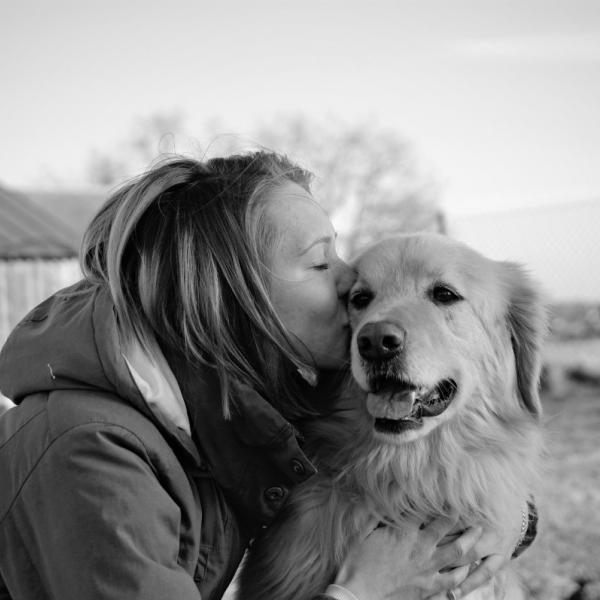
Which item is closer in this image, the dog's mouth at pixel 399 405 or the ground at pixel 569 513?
the dog's mouth at pixel 399 405

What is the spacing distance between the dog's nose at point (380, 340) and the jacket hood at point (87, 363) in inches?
24.1

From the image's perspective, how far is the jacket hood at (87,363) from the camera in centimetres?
166

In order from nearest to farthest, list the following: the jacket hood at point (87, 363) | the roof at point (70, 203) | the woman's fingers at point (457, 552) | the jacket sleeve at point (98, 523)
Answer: the jacket sleeve at point (98, 523)
the jacket hood at point (87, 363)
the woman's fingers at point (457, 552)
the roof at point (70, 203)

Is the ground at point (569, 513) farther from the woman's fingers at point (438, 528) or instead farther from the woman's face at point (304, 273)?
the woman's face at point (304, 273)

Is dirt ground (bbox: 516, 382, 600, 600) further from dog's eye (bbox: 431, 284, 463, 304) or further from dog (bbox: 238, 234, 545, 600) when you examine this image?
dog's eye (bbox: 431, 284, 463, 304)

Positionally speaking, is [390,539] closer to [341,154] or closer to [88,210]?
[88,210]

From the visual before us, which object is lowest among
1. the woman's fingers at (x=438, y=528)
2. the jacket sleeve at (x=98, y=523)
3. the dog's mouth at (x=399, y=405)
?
the woman's fingers at (x=438, y=528)

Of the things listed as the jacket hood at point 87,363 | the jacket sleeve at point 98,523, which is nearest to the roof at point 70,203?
the jacket hood at point 87,363

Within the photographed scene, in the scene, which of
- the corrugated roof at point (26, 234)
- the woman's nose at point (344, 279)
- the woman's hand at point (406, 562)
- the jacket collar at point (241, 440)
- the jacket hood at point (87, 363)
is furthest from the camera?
the corrugated roof at point (26, 234)

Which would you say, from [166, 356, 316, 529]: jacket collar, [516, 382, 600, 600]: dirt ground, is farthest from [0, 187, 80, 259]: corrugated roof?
[166, 356, 316, 529]: jacket collar

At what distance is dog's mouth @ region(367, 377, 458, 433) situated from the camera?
2234 millimetres

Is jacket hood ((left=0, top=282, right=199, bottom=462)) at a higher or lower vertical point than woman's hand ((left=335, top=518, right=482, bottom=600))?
higher

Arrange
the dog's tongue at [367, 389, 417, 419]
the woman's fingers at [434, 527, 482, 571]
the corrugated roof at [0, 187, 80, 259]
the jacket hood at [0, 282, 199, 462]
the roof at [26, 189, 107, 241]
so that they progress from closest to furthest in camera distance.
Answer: the jacket hood at [0, 282, 199, 462] → the woman's fingers at [434, 527, 482, 571] → the dog's tongue at [367, 389, 417, 419] → the corrugated roof at [0, 187, 80, 259] → the roof at [26, 189, 107, 241]

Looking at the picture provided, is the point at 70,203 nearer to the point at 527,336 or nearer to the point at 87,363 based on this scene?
the point at 527,336
